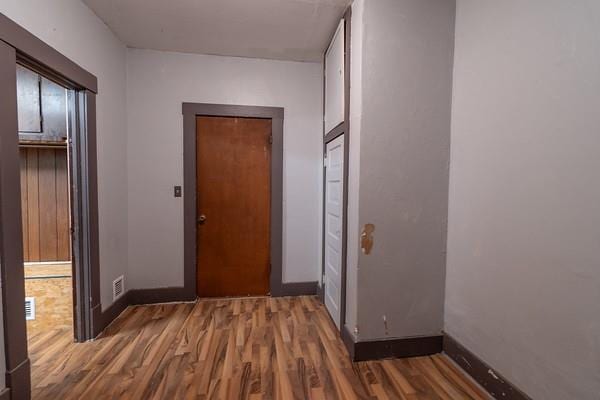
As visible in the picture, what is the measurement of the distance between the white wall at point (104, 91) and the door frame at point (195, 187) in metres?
0.56

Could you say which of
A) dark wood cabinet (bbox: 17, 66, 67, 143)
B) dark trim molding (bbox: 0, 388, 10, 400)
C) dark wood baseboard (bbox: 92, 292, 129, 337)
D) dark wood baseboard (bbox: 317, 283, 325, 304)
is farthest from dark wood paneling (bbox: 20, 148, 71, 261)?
dark wood baseboard (bbox: 317, 283, 325, 304)

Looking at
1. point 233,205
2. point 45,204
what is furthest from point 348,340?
point 45,204

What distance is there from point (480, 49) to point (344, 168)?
3.65 ft

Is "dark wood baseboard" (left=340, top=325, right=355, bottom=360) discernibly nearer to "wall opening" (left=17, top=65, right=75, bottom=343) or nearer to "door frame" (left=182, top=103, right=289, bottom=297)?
"door frame" (left=182, top=103, right=289, bottom=297)

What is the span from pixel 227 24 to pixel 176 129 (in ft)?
3.61

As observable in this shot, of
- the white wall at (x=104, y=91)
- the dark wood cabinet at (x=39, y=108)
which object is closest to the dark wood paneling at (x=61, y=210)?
the dark wood cabinet at (x=39, y=108)

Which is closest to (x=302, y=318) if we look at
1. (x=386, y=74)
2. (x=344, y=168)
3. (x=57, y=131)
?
(x=344, y=168)

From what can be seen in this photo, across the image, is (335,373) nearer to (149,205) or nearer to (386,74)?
(386,74)

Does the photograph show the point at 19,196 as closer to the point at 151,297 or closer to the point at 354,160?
the point at 151,297

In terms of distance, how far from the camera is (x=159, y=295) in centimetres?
279

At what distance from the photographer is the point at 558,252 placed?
125 centimetres

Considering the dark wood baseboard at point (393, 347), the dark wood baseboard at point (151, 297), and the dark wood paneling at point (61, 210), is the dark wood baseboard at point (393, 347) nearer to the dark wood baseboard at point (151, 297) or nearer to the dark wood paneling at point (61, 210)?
the dark wood baseboard at point (151, 297)

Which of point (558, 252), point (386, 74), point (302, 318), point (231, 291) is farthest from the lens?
point (231, 291)

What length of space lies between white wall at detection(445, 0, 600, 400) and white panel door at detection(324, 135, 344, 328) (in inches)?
32.5
